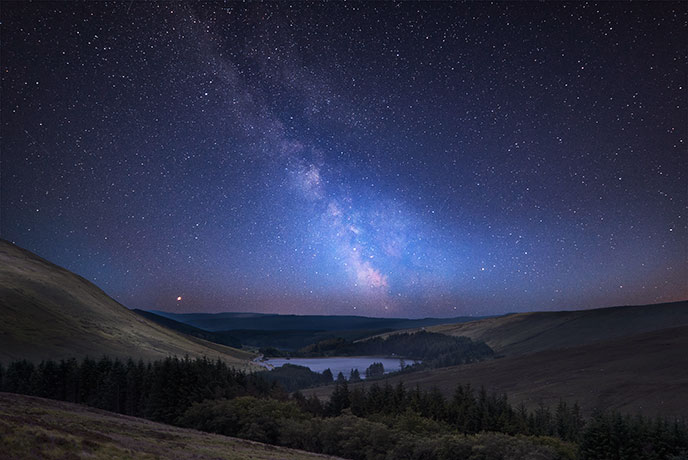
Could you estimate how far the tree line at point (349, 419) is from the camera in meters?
63.8

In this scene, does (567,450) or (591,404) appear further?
(591,404)

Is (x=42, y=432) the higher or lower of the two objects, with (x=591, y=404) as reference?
higher

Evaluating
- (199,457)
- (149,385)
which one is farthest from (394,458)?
(149,385)

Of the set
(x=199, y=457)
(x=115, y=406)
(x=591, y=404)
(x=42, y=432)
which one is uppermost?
(x=42, y=432)

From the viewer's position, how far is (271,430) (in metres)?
77.0

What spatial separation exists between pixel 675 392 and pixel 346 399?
14400 centimetres

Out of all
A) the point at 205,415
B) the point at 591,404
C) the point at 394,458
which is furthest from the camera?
the point at 591,404

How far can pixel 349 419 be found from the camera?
252 ft

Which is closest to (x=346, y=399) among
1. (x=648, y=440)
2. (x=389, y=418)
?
(x=389, y=418)

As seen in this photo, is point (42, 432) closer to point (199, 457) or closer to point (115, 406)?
point (199, 457)

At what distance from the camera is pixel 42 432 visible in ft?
106

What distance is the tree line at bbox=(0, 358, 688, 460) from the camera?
209 ft

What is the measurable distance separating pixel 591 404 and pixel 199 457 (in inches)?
7810

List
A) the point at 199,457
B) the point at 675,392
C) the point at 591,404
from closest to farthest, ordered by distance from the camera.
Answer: the point at 199,457 → the point at 675,392 → the point at 591,404
